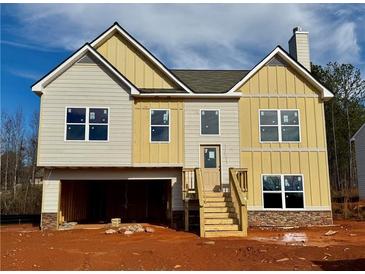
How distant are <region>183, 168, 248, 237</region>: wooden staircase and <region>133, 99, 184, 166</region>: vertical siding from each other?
3.55ft

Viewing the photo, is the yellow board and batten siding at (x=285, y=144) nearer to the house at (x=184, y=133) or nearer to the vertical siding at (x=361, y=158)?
the house at (x=184, y=133)

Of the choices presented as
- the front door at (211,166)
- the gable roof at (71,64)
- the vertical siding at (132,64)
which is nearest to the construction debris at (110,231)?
the front door at (211,166)

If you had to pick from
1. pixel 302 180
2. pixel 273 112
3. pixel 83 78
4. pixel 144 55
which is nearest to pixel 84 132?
pixel 83 78

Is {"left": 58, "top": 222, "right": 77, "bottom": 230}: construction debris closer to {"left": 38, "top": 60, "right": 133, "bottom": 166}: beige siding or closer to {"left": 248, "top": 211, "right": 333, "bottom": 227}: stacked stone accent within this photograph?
{"left": 38, "top": 60, "right": 133, "bottom": 166}: beige siding

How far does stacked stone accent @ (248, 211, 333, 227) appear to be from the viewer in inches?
616

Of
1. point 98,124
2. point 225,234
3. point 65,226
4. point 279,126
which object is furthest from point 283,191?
point 65,226

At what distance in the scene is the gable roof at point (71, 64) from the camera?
49.5 ft

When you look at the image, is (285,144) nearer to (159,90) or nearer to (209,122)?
(209,122)

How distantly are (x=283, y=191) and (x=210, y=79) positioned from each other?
6544 millimetres

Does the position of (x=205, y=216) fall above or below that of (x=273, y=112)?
below

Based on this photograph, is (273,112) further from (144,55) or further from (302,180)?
Result: (144,55)

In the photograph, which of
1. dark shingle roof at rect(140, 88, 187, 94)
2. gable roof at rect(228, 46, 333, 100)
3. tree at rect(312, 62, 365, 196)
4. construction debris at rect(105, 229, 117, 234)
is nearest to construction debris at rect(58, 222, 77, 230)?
construction debris at rect(105, 229, 117, 234)

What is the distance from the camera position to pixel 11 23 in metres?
13.4

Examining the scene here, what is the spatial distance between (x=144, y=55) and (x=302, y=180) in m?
8.83
